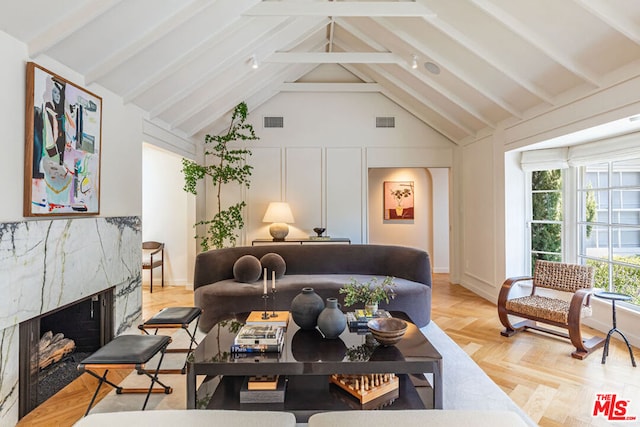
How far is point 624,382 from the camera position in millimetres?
2393

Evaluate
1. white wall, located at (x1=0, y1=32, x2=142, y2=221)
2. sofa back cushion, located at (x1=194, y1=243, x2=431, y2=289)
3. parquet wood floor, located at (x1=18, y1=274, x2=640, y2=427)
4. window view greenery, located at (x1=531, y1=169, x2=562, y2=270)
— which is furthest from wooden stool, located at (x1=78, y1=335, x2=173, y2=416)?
window view greenery, located at (x1=531, y1=169, x2=562, y2=270)

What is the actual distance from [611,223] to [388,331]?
3120mm

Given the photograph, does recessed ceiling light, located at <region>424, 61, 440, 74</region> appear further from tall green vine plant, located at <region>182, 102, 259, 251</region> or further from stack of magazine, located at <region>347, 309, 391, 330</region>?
stack of magazine, located at <region>347, 309, 391, 330</region>

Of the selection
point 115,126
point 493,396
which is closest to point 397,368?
point 493,396

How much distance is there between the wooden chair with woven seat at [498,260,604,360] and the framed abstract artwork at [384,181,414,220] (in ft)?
10.8

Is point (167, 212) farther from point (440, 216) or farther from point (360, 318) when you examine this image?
point (440, 216)

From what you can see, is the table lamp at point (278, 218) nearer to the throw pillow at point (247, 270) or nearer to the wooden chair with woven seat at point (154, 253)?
the throw pillow at point (247, 270)

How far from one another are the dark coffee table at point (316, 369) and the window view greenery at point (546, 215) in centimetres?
303

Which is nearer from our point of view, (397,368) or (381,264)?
(397,368)

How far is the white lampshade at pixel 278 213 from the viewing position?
527 cm

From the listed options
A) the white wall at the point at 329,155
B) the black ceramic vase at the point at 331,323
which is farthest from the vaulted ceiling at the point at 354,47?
the black ceramic vase at the point at 331,323

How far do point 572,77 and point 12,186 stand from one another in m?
4.41

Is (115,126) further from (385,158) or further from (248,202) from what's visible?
(385,158)

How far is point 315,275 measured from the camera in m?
4.04
